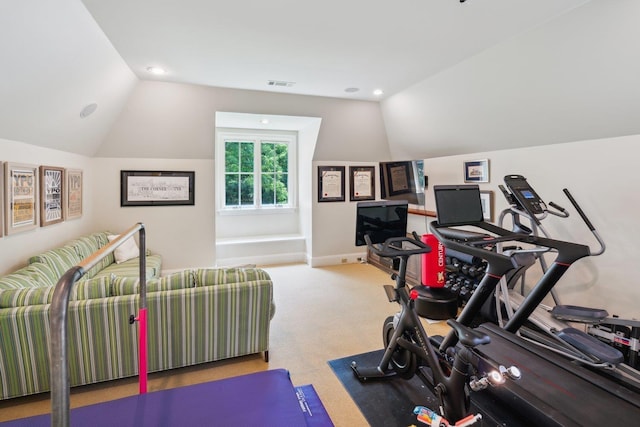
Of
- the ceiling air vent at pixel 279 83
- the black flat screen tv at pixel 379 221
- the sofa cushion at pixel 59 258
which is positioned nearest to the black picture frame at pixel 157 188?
the sofa cushion at pixel 59 258

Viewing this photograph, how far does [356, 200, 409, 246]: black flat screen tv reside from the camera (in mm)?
2355

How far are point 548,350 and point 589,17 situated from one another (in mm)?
2413

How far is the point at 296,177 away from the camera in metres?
6.26

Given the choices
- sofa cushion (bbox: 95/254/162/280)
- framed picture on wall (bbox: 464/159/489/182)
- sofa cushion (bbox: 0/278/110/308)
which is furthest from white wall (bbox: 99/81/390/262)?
sofa cushion (bbox: 0/278/110/308)

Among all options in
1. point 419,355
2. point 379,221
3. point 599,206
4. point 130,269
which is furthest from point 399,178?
point 130,269

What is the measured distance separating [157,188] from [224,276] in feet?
8.91

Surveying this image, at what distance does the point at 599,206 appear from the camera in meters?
2.82

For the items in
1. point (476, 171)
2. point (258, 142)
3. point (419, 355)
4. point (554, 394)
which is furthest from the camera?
point (258, 142)

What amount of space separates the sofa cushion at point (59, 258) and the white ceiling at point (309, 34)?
200cm

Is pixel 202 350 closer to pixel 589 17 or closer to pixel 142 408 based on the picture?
pixel 142 408

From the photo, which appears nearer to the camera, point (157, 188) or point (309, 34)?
point (309, 34)

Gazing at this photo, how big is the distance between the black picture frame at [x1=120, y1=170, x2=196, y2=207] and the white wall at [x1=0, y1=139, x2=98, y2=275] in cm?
43

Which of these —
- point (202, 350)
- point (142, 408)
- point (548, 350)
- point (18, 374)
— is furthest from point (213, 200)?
point (548, 350)

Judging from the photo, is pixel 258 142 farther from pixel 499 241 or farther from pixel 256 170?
pixel 499 241
